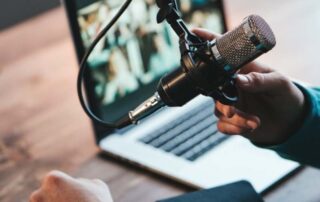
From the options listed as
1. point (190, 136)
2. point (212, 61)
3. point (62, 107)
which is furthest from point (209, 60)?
point (62, 107)

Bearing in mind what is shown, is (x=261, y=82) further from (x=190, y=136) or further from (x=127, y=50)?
(x=127, y=50)

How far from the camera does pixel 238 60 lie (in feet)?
2.01

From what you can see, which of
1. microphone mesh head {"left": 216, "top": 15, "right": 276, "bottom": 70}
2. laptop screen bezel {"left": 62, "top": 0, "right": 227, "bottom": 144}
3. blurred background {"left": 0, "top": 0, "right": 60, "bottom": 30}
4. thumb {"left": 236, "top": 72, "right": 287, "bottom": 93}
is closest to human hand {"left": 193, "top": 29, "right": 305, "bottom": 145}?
thumb {"left": 236, "top": 72, "right": 287, "bottom": 93}

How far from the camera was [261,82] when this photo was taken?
2.39 feet

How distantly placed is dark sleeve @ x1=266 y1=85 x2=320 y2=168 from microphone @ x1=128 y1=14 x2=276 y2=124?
164 mm

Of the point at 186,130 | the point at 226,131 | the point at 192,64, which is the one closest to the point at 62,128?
the point at 186,130

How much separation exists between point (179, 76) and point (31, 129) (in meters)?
0.55

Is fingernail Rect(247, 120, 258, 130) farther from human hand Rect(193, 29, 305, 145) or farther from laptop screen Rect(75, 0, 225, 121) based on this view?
laptop screen Rect(75, 0, 225, 121)

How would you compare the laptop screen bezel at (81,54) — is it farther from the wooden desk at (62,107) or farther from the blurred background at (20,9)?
the blurred background at (20,9)

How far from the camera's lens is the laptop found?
86 cm

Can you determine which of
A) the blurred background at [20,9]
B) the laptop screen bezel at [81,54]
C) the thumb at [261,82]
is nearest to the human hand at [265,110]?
the thumb at [261,82]

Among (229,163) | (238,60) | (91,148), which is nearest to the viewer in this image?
(238,60)

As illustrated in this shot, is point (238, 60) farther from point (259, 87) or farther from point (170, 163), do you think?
point (170, 163)

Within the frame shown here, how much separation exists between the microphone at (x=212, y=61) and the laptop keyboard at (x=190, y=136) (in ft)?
0.86
